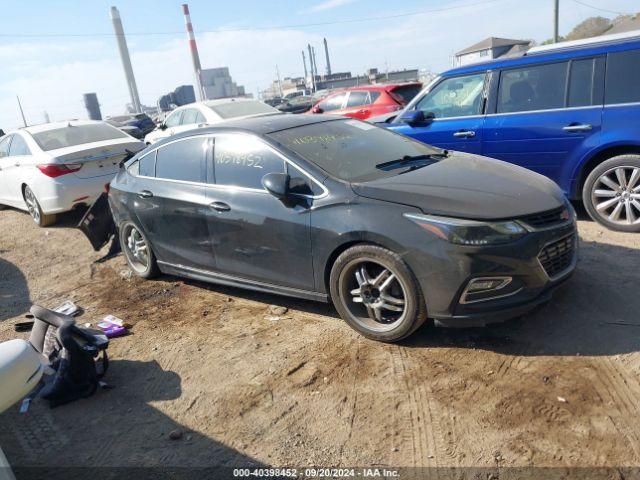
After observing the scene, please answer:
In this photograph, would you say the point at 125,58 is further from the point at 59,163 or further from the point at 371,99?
the point at 59,163

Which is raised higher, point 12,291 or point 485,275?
point 485,275

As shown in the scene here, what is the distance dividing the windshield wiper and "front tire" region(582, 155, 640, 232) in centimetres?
189

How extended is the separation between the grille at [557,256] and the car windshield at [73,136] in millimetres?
7381

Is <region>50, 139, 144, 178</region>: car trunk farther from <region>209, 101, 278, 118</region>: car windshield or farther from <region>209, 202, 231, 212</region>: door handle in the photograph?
<region>209, 202, 231, 212</region>: door handle

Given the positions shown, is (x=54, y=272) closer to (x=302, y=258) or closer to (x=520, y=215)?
(x=302, y=258)

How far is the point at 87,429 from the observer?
3289 millimetres

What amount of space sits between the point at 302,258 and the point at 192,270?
1.42 meters

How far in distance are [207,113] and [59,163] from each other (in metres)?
4.04

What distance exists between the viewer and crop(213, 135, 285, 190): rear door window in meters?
4.29

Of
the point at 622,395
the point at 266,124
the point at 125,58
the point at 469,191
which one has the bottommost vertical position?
the point at 622,395

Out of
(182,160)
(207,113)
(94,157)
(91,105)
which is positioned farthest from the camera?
(91,105)

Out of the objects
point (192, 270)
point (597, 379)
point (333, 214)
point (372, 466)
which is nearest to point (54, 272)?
point (192, 270)

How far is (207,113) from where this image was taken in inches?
443

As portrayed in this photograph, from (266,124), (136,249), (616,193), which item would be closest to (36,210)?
(136,249)
